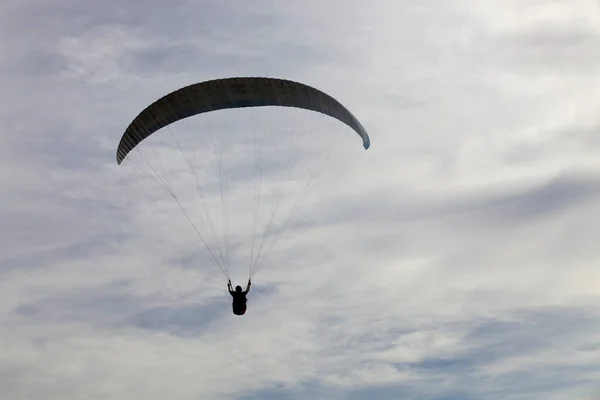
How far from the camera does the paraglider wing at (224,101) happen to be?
1925 inches

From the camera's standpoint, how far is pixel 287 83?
161 feet

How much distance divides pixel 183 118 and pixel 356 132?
10.4 m

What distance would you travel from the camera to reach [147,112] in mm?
49750

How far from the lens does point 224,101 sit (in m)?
50.1

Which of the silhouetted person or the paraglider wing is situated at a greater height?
the paraglider wing

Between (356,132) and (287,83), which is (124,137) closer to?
(287,83)

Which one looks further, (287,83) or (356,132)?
(356,132)

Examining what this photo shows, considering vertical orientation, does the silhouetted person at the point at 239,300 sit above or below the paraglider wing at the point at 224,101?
below

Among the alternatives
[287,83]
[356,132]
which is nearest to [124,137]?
[287,83]

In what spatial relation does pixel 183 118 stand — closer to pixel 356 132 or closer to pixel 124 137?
pixel 124 137

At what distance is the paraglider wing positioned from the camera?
160ft

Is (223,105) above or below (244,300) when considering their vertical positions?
above

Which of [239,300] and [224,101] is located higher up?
[224,101]

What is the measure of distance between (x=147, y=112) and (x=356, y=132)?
1249 cm
